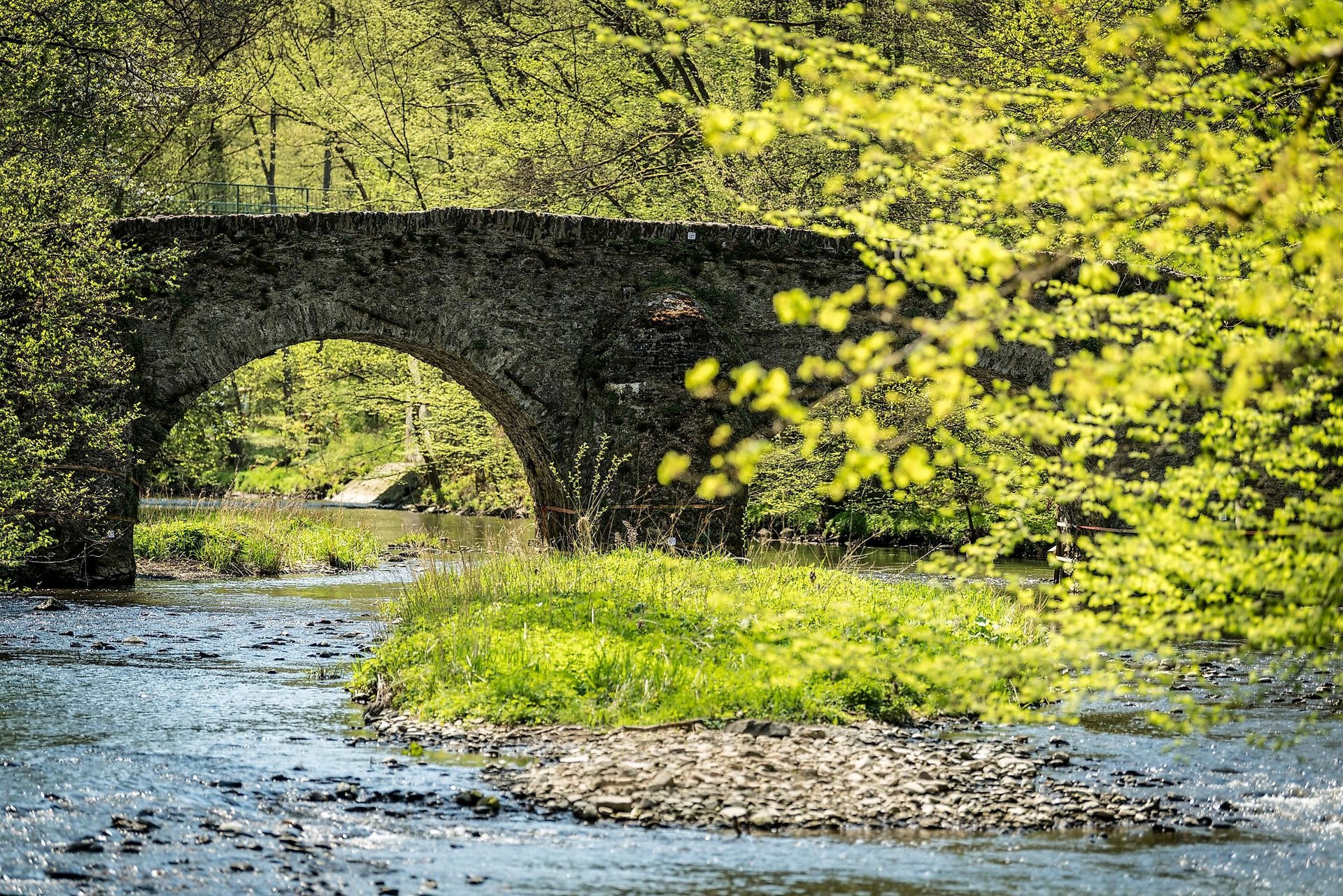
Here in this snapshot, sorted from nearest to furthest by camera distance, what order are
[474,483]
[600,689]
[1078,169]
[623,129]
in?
[1078,169] → [600,689] → [623,129] → [474,483]

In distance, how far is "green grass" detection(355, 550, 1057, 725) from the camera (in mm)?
8359

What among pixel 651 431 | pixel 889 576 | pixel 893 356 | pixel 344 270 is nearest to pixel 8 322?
pixel 344 270

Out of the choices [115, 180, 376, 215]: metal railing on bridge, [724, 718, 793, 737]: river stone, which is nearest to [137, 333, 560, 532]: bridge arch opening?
[115, 180, 376, 215]: metal railing on bridge

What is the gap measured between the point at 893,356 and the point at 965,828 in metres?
3.55

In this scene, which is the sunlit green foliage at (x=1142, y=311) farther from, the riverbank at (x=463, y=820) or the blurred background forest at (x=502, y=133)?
the blurred background forest at (x=502, y=133)

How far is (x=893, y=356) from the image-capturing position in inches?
137

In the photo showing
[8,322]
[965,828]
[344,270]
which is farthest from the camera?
[344,270]

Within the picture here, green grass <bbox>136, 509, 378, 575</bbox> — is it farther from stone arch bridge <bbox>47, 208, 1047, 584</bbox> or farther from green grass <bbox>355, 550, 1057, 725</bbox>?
green grass <bbox>355, 550, 1057, 725</bbox>

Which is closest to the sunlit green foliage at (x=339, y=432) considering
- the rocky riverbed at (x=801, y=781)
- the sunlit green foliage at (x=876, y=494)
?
the sunlit green foliage at (x=876, y=494)

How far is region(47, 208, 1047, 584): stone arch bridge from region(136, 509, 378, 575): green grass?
3.06 meters

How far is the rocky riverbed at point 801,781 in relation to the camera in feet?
21.2

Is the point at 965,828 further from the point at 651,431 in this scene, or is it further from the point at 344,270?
the point at 344,270

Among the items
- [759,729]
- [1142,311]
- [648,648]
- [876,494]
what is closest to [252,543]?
[648,648]

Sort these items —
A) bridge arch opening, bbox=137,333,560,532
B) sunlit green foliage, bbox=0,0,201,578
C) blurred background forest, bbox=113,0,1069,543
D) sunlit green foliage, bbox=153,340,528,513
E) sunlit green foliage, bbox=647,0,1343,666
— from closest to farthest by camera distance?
1. sunlit green foliage, bbox=647,0,1343,666
2. sunlit green foliage, bbox=0,0,201,578
3. bridge arch opening, bbox=137,333,560,532
4. blurred background forest, bbox=113,0,1069,543
5. sunlit green foliage, bbox=153,340,528,513
